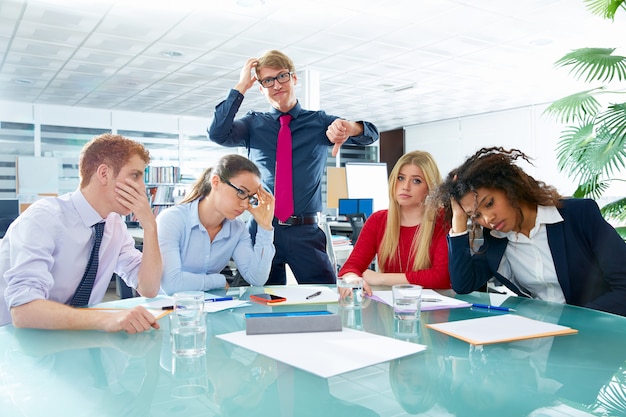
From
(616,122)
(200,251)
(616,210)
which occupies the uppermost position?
(616,122)

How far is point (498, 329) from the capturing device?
1.21m

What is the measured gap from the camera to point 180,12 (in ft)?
15.7

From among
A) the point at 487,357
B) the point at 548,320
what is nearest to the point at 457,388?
the point at 487,357

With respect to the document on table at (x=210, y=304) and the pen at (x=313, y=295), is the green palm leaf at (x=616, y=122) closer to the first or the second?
the pen at (x=313, y=295)

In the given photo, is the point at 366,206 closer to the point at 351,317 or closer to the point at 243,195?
the point at 243,195

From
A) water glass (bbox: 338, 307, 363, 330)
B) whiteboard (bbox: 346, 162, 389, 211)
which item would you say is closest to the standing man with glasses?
water glass (bbox: 338, 307, 363, 330)

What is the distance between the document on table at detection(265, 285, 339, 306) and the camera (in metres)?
1.59

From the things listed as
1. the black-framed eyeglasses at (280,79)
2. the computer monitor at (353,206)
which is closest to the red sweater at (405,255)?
the black-framed eyeglasses at (280,79)

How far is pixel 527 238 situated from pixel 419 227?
0.51 m

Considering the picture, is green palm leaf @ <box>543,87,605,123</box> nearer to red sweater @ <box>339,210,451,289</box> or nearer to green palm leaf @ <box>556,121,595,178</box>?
green palm leaf @ <box>556,121,595,178</box>

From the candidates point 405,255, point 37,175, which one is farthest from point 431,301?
point 37,175

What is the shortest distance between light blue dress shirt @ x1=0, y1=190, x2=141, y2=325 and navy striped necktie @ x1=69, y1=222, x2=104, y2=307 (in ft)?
0.07

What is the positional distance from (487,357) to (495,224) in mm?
771

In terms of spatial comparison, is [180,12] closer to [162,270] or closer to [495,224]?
[162,270]
